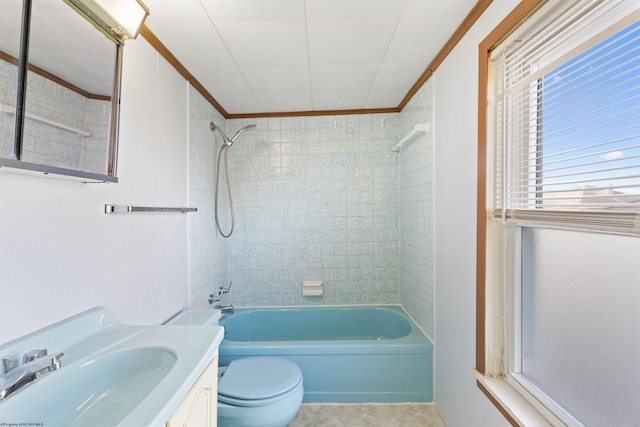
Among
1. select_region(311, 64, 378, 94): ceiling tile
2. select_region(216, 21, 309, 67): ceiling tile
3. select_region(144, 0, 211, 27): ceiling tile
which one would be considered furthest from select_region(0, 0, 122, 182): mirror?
select_region(311, 64, 378, 94): ceiling tile

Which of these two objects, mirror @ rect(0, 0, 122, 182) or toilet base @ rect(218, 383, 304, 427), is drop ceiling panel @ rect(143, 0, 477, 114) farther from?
toilet base @ rect(218, 383, 304, 427)

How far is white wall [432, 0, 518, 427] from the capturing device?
4.42ft

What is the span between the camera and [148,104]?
4.84 feet

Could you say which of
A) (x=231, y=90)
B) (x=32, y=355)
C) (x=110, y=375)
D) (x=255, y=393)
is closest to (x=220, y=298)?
(x=255, y=393)

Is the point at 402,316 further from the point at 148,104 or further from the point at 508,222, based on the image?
the point at 148,104

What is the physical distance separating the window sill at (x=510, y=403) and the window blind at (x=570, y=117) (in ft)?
2.29

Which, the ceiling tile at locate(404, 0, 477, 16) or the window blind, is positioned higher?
the ceiling tile at locate(404, 0, 477, 16)

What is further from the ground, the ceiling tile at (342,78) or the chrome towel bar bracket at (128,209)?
the ceiling tile at (342,78)

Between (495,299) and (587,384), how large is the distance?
1.30ft

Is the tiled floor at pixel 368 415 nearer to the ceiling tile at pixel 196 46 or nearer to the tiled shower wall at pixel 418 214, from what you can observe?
the tiled shower wall at pixel 418 214

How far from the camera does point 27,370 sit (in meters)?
0.72

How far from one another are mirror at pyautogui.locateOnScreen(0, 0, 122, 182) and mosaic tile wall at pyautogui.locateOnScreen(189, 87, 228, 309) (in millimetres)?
899

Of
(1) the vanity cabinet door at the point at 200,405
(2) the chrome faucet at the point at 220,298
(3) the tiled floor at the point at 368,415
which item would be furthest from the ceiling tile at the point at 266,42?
(3) the tiled floor at the point at 368,415

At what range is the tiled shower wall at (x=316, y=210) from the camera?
2682 mm
